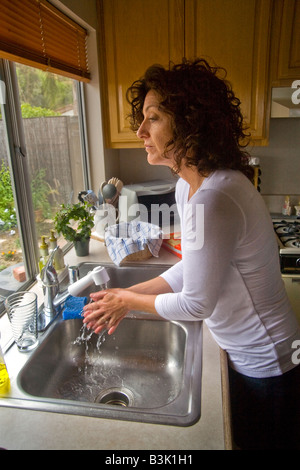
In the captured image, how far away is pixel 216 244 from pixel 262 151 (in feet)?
5.94

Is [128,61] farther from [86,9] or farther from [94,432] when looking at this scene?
[94,432]

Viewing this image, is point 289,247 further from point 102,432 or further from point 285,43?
point 102,432

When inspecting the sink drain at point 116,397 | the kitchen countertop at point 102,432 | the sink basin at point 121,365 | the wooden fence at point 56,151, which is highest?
the wooden fence at point 56,151

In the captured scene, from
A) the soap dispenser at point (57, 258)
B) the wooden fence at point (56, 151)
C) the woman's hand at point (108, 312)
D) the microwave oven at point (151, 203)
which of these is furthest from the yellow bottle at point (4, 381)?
the microwave oven at point (151, 203)

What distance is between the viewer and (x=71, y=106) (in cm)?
202

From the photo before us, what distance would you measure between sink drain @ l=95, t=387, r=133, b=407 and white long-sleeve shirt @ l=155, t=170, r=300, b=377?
347mm

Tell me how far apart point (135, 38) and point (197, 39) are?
1.13 ft

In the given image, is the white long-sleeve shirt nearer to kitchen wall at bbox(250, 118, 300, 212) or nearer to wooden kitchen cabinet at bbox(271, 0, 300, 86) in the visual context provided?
wooden kitchen cabinet at bbox(271, 0, 300, 86)

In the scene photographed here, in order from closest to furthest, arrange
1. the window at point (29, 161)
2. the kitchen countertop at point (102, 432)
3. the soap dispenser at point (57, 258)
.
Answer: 1. the kitchen countertop at point (102, 432)
2. the window at point (29, 161)
3. the soap dispenser at point (57, 258)

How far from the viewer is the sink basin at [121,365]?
3.29 feet

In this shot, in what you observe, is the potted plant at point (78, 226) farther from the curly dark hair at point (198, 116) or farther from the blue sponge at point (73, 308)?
the curly dark hair at point (198, 116)

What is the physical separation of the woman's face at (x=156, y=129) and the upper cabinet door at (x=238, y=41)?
44.6 inches

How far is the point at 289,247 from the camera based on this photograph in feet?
5.98

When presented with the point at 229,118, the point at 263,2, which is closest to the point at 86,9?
Answer: the point at 263,2
